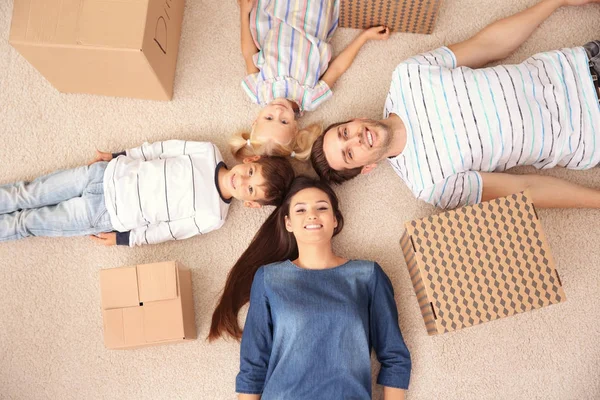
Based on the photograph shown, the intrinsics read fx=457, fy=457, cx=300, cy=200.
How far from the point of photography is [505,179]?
58.7 inches

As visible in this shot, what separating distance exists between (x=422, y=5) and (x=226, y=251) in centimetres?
108

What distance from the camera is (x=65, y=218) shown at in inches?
59.8

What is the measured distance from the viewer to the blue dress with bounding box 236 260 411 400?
135 centimetres

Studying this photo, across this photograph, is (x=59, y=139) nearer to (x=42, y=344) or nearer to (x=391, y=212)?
(x=42, y=344)

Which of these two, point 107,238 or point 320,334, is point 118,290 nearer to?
point 107,238

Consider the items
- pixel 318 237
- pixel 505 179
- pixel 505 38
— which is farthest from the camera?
pixel 505 38

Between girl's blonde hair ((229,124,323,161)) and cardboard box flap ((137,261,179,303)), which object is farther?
girl's blonde hair ((229,124,323,161))

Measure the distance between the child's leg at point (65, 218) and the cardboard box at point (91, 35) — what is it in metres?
0.39

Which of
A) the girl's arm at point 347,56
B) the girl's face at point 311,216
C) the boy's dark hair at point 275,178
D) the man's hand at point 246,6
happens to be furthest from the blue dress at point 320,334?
the man's hand at point 246,6

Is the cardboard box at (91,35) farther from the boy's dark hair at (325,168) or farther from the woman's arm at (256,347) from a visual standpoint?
the woman's arm at (256,347)

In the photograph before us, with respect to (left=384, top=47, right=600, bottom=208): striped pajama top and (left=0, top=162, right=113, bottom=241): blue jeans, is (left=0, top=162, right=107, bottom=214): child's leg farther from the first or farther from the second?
(left=384, top=47, right=600, bottom=208): striped pajama top

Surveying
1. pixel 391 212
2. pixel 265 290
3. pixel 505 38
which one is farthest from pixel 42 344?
pixel 505 38

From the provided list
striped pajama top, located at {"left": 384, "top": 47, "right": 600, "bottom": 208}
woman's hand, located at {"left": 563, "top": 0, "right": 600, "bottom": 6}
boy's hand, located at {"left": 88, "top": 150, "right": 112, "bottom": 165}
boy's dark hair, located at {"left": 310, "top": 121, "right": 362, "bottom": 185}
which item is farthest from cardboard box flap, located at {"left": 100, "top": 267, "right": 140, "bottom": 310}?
woman's hand, located at {"left": 563, "top": 0, "right": 600, "bottom": 6}

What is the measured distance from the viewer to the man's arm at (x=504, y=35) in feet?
5.15
